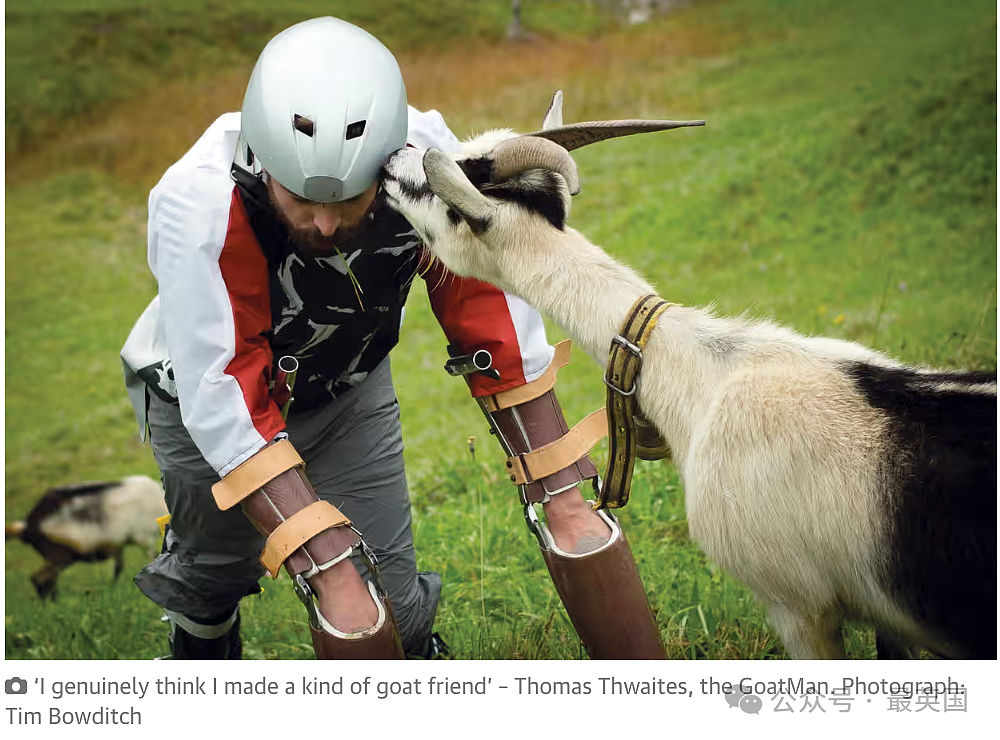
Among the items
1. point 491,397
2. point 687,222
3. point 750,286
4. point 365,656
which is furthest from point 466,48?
point 365,656

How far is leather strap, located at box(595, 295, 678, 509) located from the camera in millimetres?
2451

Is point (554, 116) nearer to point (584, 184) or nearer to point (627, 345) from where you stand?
point (627, 345)

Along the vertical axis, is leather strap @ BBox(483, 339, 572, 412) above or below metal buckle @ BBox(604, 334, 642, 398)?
below

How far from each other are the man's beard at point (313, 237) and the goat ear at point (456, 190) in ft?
1.09

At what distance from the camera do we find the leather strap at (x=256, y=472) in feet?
8.22

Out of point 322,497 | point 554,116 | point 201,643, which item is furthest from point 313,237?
point 201,643

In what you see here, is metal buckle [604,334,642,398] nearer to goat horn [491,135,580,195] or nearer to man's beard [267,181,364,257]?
goat horn [491,135,580,195]

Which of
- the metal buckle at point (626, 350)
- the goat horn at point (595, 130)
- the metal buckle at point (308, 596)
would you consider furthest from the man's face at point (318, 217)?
the metal buckle at point (308, 596)

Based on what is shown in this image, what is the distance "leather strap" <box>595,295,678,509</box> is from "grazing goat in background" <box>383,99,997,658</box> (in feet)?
0.18

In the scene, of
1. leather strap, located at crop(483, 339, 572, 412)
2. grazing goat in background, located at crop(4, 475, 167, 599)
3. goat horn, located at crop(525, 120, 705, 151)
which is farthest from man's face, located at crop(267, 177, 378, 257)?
grazing goat in background, located at crop(4, 475, 167, 599)

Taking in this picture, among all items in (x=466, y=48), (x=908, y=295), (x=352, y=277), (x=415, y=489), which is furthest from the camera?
(x=466, y=48)

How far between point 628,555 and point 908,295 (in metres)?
4.33

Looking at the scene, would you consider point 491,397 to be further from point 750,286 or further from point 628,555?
point 750,286

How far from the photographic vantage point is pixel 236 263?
259 centimetres
